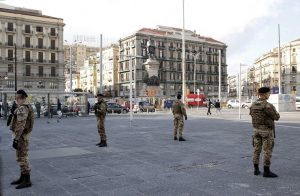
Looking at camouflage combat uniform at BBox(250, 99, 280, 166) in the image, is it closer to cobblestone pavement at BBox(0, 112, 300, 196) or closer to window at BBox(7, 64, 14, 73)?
cobblestone pavement at BBox(0, 112, 300, 196)

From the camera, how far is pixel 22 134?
20.0 ft

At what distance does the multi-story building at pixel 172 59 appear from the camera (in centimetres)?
9138

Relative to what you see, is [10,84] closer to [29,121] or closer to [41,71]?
[41,71]

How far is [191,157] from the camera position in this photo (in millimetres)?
8633

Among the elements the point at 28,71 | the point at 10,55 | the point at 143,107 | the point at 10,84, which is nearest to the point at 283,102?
the point at 143,107

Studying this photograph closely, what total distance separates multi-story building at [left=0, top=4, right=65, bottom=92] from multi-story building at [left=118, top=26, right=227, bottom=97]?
2130cm

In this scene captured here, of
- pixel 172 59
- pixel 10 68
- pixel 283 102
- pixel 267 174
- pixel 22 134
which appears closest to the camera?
pixel 22 134

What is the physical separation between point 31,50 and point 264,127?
71.8 meters

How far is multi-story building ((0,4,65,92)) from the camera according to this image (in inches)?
2704

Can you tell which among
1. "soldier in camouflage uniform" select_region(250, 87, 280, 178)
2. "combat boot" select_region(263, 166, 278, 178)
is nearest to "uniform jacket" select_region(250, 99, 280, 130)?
"soldier in camouflage uniform" select_region(250, 87, 280, 178)

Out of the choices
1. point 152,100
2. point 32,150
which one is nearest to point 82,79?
point 152,100

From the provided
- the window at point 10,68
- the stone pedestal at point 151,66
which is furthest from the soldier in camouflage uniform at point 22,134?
the window at point 10,68

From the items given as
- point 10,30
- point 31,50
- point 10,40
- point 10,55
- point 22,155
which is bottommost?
point 22,155

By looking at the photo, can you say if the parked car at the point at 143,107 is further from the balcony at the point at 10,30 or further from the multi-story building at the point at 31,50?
the balcony at the point at 10,30
